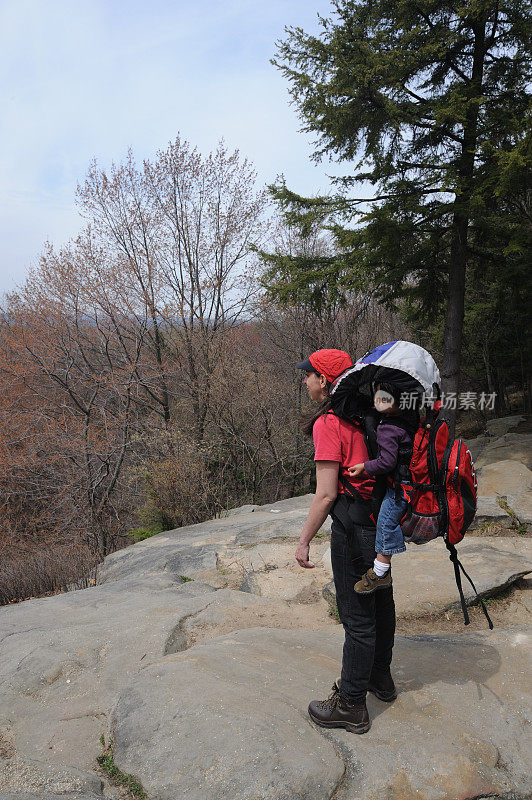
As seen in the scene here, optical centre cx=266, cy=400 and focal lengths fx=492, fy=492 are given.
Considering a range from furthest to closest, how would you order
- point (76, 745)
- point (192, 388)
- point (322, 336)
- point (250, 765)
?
point (322, 336) < point (192, 388) < point (76, 745) < point (250, 765)

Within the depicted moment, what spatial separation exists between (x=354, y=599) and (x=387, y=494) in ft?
1.85

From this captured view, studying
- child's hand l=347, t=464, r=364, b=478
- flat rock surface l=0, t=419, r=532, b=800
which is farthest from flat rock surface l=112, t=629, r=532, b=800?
child's hand l=347, t=464, r=364, b=478

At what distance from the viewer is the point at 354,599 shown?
250cm

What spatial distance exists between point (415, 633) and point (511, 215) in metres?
8.20

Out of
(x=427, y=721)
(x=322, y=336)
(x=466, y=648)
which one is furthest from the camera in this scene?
(x=322, y=336)

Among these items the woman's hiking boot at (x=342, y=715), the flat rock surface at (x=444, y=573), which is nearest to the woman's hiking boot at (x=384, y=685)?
the woman's hiking boot at (x=342, y=715)

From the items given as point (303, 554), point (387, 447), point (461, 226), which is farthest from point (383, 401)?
point (461, 226)

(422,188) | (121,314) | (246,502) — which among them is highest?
(422,188)

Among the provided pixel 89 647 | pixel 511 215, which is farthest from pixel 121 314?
pixel 89 647

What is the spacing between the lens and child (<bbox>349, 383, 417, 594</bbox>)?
238 cm

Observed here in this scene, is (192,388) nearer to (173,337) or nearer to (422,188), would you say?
(173,337)

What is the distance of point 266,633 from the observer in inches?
141

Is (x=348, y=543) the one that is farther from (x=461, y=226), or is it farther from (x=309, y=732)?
(x=461, y=226)

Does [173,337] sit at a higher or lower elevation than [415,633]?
higher
